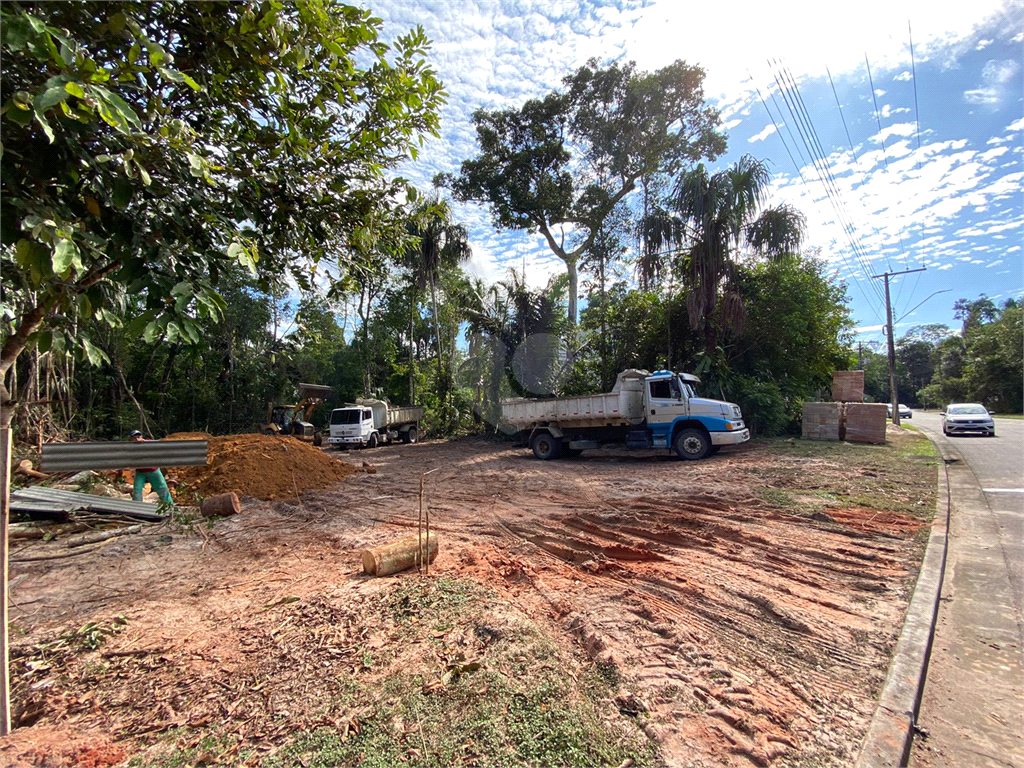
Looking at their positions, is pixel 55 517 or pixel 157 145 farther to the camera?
pixel 55 517

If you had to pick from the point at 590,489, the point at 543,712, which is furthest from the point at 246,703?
the point at 590,489

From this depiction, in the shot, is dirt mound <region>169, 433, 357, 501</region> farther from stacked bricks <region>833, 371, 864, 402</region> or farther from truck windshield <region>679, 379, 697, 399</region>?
stacked bricks <region>833, 371, 864, 402</region>

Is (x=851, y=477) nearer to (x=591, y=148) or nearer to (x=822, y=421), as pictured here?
(x=822, y=421)

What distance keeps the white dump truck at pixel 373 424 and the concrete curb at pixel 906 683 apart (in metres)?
20.1

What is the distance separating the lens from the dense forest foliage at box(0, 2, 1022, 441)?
79.4 inches

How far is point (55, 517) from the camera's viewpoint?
265 inches

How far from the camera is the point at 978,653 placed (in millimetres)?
3484

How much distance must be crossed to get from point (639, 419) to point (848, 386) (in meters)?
10.5

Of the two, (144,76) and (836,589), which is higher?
(144,76)

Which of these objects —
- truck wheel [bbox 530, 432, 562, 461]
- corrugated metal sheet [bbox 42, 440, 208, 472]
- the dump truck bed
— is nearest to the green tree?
the dump truck bed

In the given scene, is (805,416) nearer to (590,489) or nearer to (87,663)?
(590,489)

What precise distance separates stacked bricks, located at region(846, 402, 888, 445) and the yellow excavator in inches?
890

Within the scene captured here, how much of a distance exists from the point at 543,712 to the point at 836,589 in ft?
11.4

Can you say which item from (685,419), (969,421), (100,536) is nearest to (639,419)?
(685,419)
